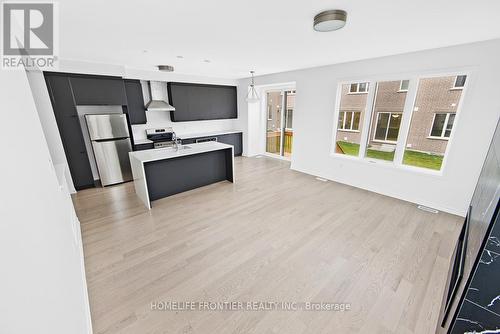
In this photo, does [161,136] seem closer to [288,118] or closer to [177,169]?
[177,169]

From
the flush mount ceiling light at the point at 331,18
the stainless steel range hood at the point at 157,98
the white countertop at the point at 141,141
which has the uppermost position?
the flush mount ceiling light at the point at 331,18

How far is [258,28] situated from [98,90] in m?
3.69

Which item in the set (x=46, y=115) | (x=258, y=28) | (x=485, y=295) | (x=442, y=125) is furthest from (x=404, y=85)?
(x=46, y=115)

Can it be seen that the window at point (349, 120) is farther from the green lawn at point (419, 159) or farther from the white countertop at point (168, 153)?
the white countertop at point (168, 153)

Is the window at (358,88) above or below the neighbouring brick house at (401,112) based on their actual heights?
above

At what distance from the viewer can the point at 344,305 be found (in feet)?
5.69

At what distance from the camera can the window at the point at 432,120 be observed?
313cm

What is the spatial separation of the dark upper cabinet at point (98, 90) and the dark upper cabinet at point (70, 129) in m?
0.13

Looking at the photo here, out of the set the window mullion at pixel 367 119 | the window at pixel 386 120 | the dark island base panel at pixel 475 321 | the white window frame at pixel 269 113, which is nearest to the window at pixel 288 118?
the white window frame at pixel 269 113

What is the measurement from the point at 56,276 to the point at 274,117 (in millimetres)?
6038

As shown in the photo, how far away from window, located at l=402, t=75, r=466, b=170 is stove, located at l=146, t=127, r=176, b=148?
5.13m

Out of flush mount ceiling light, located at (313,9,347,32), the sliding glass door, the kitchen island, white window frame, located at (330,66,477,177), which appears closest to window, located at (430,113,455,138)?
white window frame, located at (330,66,477,177)

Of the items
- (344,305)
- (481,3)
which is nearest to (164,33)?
(481,3)

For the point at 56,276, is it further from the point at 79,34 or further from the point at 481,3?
the point at 481,3
